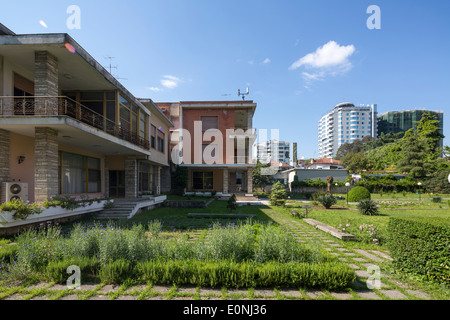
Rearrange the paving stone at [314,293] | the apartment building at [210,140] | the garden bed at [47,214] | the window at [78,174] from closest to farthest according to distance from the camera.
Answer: the paving stone at [314,293], the garden bed at [47,214], the window at [78,174], the apartment building at [210,140]

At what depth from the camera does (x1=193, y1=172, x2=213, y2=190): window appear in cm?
2488

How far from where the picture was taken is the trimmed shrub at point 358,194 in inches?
684

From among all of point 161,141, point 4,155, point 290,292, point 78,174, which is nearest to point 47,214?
point 4,155

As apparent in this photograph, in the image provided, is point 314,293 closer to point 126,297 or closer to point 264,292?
point 264,292

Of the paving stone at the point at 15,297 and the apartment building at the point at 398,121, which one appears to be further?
the apartment building at the point at 398,121

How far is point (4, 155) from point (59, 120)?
3.10 meters

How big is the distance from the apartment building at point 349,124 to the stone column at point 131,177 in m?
110

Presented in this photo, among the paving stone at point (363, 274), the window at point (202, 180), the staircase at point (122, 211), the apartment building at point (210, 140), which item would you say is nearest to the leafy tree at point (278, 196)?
the apartment building at point (210, 140)

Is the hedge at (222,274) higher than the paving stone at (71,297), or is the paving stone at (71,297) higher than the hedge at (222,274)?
the hedge at (222,274)

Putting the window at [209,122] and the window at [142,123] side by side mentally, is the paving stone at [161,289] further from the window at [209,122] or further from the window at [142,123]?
the window at [209,122]

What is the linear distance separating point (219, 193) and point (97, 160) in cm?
1298

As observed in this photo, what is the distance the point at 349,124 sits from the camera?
353 ft
